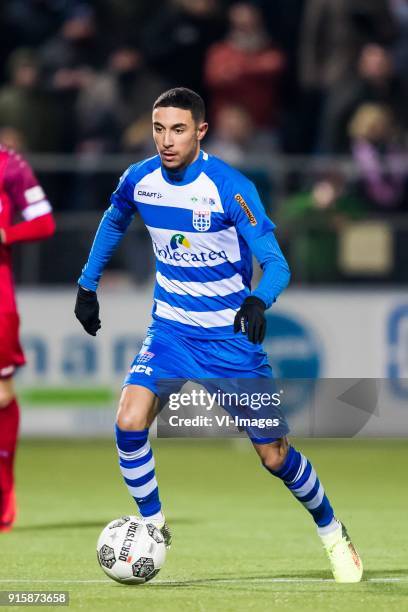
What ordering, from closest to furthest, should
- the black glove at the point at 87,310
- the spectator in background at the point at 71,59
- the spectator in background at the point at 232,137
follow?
the black glove at the point at 87,310 → the spectator in background at the point at 232,137 → the spectator in background at the point at 71,59

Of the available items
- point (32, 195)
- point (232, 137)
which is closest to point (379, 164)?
point (232, 137)

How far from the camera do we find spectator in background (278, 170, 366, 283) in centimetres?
1388

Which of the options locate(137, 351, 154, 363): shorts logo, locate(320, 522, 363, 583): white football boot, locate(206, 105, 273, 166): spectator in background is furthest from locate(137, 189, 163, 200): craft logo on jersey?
locate(206, 105, 273, 166): spectator in background

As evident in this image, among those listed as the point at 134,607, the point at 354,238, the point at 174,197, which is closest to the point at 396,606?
the point at 134,607

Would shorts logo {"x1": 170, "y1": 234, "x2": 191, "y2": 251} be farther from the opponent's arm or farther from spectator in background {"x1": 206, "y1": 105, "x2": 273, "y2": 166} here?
spectator in background {"x1": 206, "y1": 105, "x2": 273, "y2": 166}

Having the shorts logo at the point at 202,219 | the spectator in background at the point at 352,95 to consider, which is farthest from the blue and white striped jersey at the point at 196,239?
the spectator in background at the point at 352,95

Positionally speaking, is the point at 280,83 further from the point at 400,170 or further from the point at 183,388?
→ the point at 183,388

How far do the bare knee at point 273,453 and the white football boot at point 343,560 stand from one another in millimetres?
447

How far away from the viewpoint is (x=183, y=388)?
7223 mm

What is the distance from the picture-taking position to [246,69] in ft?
50.8

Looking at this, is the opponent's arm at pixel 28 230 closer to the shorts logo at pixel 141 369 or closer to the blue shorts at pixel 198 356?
the blue shorts at pixel 198 356

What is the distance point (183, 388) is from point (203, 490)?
14.8 feet

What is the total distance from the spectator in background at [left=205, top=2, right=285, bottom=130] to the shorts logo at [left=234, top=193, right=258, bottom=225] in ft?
27.0

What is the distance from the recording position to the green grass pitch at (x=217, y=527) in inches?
269
